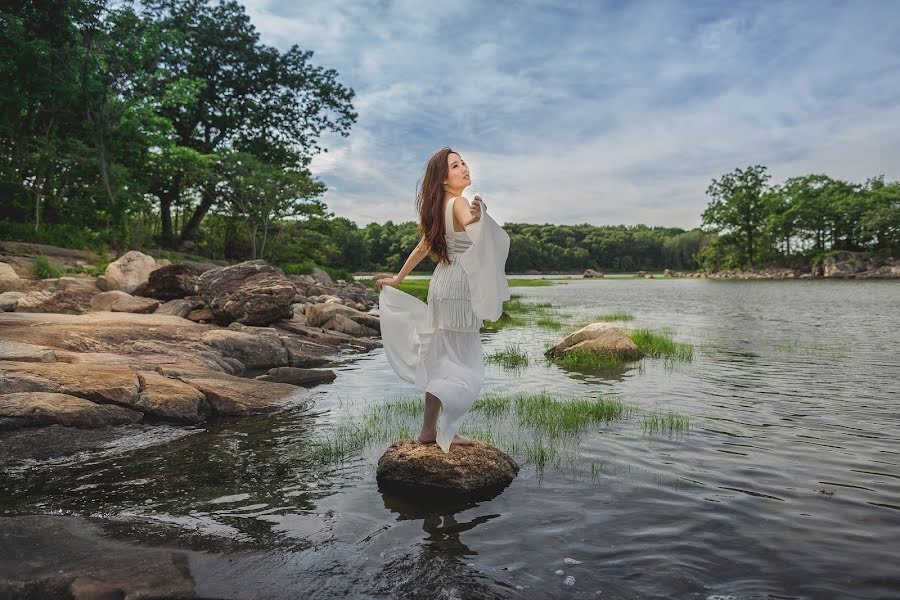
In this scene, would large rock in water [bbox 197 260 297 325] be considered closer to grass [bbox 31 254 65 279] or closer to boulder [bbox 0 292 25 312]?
boulder [bbox 0 292 25 312]

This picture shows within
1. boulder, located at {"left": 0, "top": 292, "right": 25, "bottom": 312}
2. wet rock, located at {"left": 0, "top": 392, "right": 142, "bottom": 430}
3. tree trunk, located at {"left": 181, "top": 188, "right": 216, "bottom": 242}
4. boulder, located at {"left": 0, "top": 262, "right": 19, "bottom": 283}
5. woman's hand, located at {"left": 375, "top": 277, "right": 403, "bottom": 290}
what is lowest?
wet rock, located at {"left": 0, "top": 392, "right": 142, "bottom": 430}

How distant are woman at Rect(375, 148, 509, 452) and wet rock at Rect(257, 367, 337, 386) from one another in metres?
6.42

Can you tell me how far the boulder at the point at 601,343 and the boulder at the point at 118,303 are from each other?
460 inches

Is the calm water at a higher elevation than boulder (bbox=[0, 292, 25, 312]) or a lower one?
lower

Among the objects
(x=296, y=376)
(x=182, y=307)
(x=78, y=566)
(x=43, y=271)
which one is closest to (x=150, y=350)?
(x=296, y=376)

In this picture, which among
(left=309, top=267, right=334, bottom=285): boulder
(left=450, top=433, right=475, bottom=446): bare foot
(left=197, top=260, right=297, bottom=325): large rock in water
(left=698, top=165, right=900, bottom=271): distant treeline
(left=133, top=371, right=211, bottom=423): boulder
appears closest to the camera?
(left=450, top=433, right=475, bottom=446): bare foot

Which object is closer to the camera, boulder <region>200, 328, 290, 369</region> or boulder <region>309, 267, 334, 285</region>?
boulder <region>200, 328, 290, 369</region>

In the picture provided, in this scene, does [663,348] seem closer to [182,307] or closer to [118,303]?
[182,307]

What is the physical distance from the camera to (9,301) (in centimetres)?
1497

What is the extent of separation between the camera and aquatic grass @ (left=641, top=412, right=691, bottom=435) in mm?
8398

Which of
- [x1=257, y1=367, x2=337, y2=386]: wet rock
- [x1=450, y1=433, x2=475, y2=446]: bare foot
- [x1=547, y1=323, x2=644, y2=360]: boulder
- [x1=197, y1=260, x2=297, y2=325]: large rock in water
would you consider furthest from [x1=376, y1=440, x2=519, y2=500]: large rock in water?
[x1=197, y1=260, x2=297, y2=325]: large rock in water

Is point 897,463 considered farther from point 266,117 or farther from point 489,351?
point 266,117

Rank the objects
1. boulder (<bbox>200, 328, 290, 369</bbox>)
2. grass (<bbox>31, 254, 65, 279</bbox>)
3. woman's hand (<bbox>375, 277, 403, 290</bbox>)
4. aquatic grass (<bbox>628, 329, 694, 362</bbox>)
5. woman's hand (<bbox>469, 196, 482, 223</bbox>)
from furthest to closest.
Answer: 1. grass (<bbox>31, 254, 65, 279</bbox>)
2. aquatic grass (<bbox>628, 329, 694, 362</bbox>)
3. boulder (<bbox>200, 328, 290, 369</bbox>)
4. woman's hand (<bbox>375, 277, 403, 290</bbox>)
5. woman's hand (<bbox>469, 196, 482, 223</bbox>)

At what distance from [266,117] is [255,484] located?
42546 millimetres
